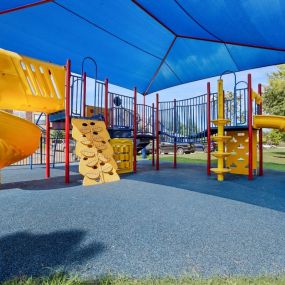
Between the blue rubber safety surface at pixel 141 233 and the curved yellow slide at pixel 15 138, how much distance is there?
2.91ft

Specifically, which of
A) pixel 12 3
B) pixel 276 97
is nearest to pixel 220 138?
pixel 12 3

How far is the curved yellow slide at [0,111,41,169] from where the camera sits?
54.9 inches

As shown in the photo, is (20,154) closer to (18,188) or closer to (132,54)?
(18,188)

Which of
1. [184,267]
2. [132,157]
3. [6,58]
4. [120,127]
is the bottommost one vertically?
[184,267]

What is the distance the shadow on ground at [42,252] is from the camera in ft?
5.92

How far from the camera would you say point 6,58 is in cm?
480

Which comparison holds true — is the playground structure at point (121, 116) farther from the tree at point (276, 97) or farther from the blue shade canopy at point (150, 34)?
the tree at point (276, 97)

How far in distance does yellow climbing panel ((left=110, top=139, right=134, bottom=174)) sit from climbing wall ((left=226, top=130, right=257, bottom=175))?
302 centimetres

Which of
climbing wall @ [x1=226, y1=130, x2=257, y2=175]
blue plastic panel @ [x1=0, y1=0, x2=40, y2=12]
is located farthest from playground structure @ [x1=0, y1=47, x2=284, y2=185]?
blue plastic panel @ [x1=0, y1=0, x2=40, y2=12]

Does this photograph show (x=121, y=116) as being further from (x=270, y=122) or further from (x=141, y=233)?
(x=141, y=233)

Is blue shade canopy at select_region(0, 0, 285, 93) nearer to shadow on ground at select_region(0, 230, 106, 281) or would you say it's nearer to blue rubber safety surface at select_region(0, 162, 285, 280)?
blue rubber safety surface at select_region(0, 162, 285, 280)

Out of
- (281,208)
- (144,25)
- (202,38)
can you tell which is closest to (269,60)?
(202,38)

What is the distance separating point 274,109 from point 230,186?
42.0 feet

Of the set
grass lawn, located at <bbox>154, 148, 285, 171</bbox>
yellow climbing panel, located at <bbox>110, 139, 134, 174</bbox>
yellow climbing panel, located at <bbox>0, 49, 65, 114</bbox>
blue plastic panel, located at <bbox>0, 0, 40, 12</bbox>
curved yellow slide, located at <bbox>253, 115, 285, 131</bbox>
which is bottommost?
grass lawn, located at <bbox>154, 148, 285, 171</bbox>
